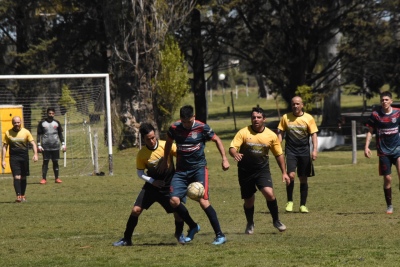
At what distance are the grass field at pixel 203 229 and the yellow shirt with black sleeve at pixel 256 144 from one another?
1.12m

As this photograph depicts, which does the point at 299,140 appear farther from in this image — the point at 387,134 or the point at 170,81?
the point at 170,81

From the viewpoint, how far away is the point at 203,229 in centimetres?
1434

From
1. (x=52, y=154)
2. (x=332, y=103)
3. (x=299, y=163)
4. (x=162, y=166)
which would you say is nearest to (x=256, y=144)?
(x=162, y=166)

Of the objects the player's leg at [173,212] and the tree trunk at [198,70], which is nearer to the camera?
the player's leg at [173,212]

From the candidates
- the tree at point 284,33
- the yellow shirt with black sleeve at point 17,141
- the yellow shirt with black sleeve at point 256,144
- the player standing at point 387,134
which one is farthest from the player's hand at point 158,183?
the tree at point 284,33

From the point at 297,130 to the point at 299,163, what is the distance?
63 centimetres

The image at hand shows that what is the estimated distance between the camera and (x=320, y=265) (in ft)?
31.7

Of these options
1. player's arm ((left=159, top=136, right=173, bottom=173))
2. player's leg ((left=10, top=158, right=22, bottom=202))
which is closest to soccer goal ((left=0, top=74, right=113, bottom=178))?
player's leg ((left=10, top=158, right=22, bottom=202))

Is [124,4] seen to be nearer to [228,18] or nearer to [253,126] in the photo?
[228,18]

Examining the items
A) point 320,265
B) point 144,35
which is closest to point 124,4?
point 144,35

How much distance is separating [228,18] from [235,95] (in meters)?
52.7

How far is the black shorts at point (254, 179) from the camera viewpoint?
13117 mm

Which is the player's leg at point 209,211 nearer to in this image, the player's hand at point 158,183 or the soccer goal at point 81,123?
the player's hand at point 158,183

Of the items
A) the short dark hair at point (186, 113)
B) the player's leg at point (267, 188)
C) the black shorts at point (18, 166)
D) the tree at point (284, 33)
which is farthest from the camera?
the tree at point (284, 33)
